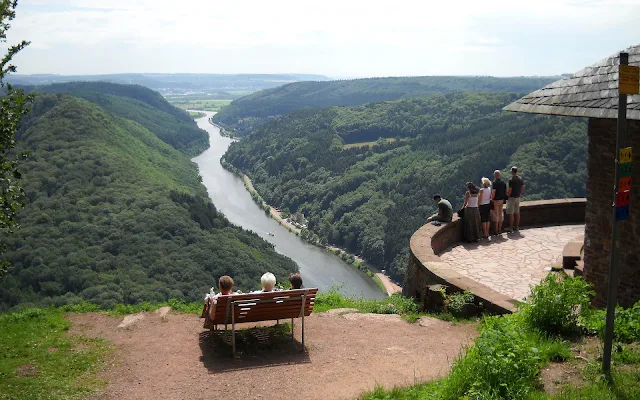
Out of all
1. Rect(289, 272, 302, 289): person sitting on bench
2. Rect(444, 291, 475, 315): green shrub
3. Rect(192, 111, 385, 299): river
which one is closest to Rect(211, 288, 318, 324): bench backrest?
Rect(289, 272, 302, 289): person sitting on bench

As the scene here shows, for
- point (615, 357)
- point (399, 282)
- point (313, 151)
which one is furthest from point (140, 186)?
point (615, 357)

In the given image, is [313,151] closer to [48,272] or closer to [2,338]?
[48,272]

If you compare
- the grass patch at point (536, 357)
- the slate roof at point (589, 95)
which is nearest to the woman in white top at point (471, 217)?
the slate roof at point (589, 95)

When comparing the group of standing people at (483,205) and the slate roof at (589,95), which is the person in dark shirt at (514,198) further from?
the slate roof at (589,95)

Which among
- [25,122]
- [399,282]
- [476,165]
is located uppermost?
[25,122]

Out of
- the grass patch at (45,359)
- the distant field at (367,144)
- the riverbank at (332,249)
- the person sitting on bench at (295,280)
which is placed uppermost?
the person sitting on bench at (295,280)

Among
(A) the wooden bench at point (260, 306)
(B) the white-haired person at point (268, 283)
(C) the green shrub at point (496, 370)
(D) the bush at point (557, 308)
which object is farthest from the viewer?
(B) the white-haired person at point (268, 283)
